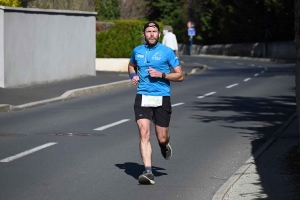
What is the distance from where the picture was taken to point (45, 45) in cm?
2623

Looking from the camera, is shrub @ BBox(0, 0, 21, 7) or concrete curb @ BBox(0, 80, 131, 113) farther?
shrub @ BBox(0, 0, 21, 7)

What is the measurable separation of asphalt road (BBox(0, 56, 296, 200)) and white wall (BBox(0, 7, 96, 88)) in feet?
11.2

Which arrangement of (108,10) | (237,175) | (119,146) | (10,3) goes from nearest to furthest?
(237,175) < (119,146) < (10,3) < (108,10)

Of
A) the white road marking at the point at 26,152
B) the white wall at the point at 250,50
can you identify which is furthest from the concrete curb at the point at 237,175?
the white wall at the point at 250,50

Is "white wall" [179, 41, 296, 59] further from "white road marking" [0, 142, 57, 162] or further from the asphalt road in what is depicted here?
"white road marking" [0, 142, 57, 162]

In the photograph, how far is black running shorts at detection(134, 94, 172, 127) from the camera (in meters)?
8.84

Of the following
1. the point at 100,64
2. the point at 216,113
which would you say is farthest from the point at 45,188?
the point at 100,64

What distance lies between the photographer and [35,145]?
471 inches

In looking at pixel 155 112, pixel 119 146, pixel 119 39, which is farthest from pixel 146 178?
pixel 119 39

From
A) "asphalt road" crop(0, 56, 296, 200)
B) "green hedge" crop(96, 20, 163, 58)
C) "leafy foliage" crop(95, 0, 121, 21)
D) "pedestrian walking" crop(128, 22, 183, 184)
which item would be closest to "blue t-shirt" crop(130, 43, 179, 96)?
"pedestrian walking" crop(128, 22, 183, 184)

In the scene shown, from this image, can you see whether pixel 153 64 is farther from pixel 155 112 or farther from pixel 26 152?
pixel 26 152

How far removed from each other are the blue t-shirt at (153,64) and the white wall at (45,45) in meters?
14.8

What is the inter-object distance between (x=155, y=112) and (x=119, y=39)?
26.4 m

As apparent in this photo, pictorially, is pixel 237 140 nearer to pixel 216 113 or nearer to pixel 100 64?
pixel 216 113
